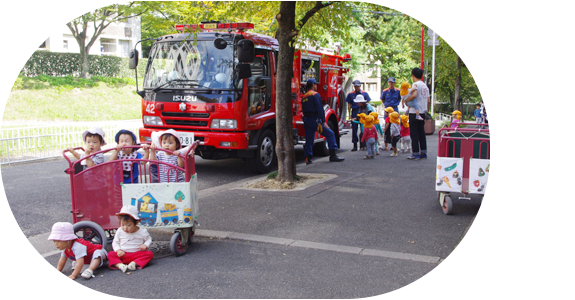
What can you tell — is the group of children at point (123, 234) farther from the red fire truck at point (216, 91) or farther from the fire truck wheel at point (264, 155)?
the fire truck wheel at point (264, 155)

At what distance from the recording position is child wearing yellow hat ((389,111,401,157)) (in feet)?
40.3

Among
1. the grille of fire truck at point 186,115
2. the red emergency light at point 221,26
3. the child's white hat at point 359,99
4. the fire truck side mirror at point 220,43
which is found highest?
the red emergency light at point 221,26

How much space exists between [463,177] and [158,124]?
6182 mm

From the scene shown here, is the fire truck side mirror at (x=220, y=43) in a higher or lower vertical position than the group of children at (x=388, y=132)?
higher

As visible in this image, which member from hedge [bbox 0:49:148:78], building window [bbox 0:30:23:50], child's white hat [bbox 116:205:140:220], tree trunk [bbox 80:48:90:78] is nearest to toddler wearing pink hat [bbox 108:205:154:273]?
child's white hat [bbox 116:205:140:220]

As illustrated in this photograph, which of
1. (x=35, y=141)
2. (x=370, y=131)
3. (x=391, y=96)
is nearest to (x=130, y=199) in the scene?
(x=370, y=131)

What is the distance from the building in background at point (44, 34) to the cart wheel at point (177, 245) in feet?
94.6

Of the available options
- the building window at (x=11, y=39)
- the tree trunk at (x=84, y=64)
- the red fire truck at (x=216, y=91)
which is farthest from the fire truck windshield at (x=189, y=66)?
the building window at (x=11, y=39)

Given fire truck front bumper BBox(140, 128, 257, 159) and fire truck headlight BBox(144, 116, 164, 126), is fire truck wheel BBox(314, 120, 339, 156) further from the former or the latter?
fire truck headlight BBox(144, 116, 164, 126)

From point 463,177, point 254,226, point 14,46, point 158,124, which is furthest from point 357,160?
point 14,46

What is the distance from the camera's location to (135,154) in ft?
18.2

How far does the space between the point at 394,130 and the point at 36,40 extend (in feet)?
107

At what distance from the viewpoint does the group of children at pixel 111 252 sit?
4285 millimetres

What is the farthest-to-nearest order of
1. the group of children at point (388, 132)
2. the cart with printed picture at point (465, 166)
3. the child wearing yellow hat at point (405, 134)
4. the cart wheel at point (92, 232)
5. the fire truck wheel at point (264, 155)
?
the child wearing yellow hat at point (405, 134) < the group of children at point (388, 132) < the fire truck wheel at point (264, 155) < the cart with printed picture at point (465, 166) < the cart wheel at point (92, 232)
